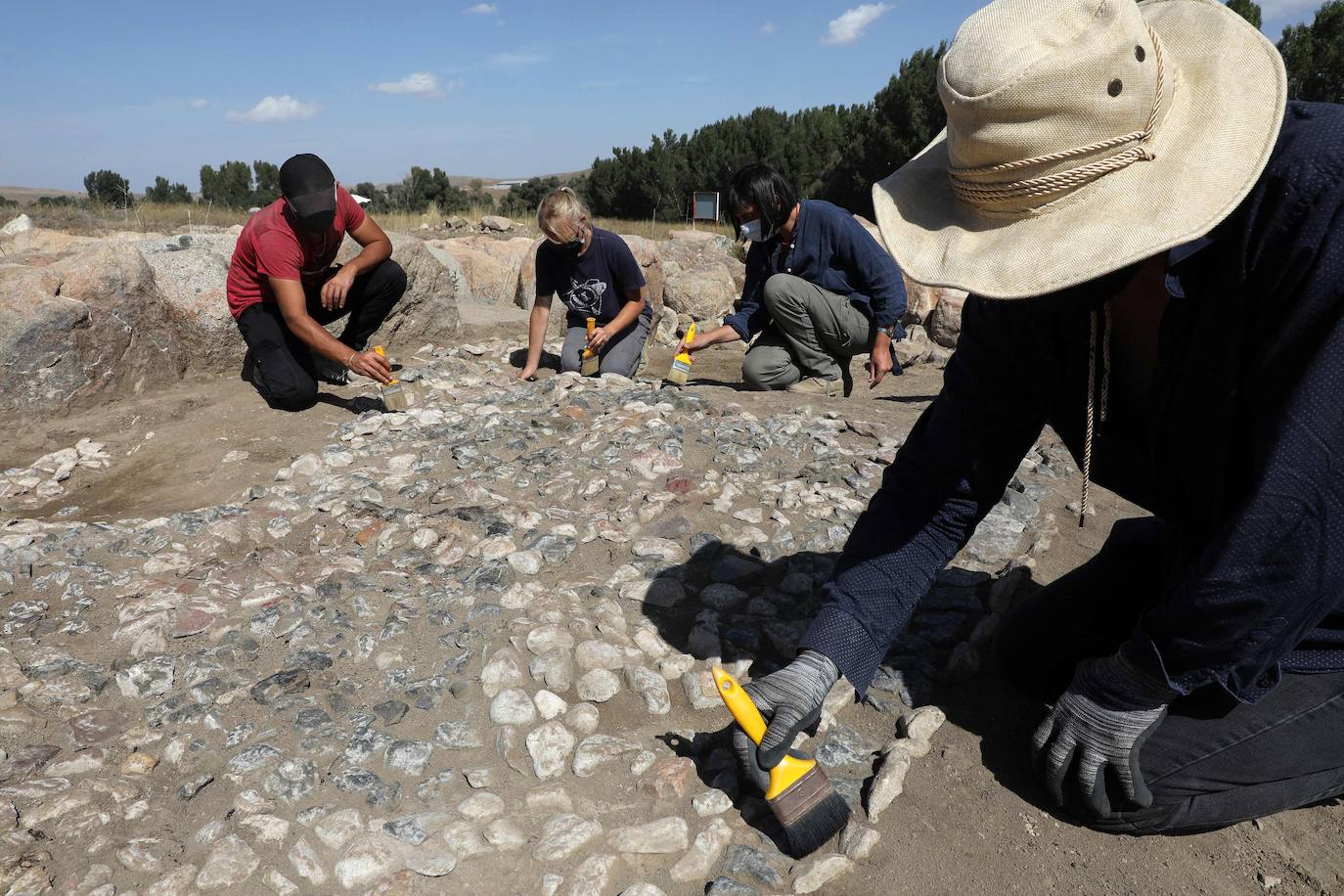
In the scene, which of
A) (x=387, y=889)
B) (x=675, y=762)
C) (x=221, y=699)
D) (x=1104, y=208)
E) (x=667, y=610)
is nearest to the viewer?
(x=1104, y=208)

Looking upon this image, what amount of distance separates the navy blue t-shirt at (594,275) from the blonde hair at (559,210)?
0.28m

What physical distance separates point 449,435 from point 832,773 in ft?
8.15

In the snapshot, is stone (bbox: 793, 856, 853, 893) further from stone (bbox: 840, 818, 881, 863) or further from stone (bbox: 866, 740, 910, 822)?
stone (bbox: 866, 740, 910, 822)

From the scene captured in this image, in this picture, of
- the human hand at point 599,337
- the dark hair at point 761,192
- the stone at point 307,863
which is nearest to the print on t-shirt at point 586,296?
the human hand at point 599,337

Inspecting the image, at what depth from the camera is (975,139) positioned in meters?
1.40

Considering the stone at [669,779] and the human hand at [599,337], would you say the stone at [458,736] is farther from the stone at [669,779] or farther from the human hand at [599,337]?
the human hand at [599,337]

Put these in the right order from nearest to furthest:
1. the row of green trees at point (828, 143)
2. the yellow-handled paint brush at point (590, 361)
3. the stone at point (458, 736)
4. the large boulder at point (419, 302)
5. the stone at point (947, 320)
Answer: the stone at point (458, 736)
the yellow-handled paint brush at point (590, 361)
the large boulder at point (419, 302)
the stone at point (947, 320)
the row of green trees at point (828, 143)

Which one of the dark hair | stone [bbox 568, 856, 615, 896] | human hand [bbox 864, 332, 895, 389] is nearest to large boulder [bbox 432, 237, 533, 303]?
the dark hair

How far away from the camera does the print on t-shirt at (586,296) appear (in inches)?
220

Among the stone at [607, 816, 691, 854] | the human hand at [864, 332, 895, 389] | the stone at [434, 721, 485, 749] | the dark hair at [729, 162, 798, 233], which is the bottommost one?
the stone at [607, 816, 691, 854]

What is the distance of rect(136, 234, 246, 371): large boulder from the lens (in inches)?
208

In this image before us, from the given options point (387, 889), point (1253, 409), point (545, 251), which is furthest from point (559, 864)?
point (545, 251)

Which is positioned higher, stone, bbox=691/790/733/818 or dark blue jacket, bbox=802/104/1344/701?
dark blue jacket, bbox=802/104/1344/701

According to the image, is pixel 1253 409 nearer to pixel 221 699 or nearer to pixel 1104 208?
pixel 1104 208
